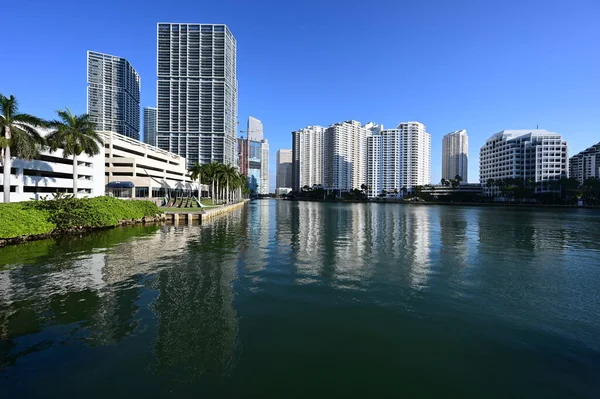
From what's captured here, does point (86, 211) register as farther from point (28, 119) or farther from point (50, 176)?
point (50, 176)

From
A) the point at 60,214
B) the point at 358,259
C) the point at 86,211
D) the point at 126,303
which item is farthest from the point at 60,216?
the point at 358,259

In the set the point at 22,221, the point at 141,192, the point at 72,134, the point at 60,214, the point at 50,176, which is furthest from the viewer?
the point at 141,192

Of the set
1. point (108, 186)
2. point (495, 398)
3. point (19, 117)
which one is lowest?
point (495, 398)

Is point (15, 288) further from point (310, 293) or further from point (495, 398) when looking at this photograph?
point (495, 398)

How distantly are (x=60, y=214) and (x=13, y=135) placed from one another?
36.0 ft

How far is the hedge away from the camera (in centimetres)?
2814

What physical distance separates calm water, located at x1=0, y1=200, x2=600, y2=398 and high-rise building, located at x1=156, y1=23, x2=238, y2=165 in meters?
182

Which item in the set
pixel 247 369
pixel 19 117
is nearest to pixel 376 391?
pixel 247 369

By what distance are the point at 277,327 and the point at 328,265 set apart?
10.4 metres

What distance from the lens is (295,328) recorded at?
11.4 meters

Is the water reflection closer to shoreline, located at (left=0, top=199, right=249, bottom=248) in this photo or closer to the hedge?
shoreline, located at (left=0, top=199, right=249, bottom=248)

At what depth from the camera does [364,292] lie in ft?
50.8

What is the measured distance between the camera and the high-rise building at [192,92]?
19288 centimetres

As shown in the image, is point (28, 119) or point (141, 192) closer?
point (28, 119)
